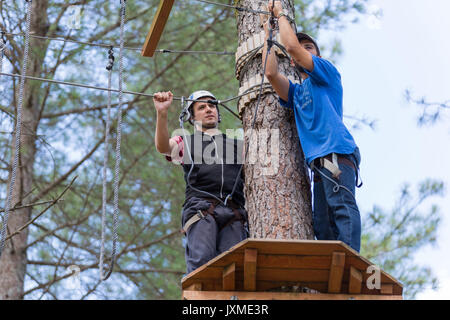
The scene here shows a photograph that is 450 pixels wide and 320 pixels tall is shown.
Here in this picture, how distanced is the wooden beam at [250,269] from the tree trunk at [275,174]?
1.54 ft

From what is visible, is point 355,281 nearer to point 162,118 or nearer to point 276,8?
point 162,118

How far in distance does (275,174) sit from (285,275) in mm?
717

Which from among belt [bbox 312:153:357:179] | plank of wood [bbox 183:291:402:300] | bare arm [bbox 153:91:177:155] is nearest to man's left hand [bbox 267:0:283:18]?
bare arm [bbox 153:91:177:155]

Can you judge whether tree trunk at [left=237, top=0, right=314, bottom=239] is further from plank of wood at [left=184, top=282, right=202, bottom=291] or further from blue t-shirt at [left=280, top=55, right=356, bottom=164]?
plank of wood at [left=184, top=282, right=202, bottom=291]

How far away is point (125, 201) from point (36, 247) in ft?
3.27

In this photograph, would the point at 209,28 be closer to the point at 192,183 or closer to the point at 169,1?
the point at 169,1

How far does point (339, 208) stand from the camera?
10.1 ft

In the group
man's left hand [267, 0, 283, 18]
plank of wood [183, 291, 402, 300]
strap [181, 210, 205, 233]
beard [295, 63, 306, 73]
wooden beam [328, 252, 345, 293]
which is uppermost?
man's left hand [267, 0, 283, 18]

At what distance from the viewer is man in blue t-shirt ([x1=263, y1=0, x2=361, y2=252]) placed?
310 cm

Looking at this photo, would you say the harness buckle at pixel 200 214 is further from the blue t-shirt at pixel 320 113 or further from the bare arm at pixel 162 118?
the blue t-shirt at pixel 320 113

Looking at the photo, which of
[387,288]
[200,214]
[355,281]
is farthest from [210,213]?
[387,288]

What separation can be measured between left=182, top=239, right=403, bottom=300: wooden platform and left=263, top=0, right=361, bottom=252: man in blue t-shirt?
0.29 meters

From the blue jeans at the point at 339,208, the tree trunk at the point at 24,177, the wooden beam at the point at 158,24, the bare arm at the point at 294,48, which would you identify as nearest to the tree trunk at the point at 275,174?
the blue jeans at the point at 339,208
